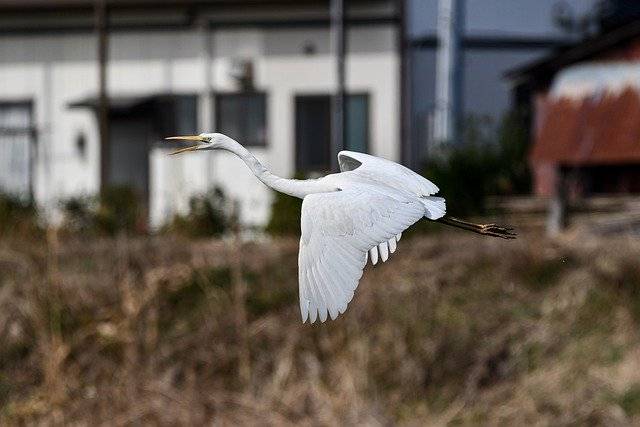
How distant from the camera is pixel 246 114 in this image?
64.7ft

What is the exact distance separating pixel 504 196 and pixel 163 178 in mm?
4400

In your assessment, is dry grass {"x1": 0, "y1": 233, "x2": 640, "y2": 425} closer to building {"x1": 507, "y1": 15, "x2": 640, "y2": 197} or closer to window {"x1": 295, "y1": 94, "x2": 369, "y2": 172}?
building {"x1": 507, "y1": 15, "x2": 640, "y2": 197}

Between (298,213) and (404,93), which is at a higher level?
(404,93)

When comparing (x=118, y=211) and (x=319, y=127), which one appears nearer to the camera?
(x=118, y=211)

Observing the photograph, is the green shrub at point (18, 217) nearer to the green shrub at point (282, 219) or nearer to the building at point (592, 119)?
the green shrub at point (282, 219)

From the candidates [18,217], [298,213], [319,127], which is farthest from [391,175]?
[319,127]

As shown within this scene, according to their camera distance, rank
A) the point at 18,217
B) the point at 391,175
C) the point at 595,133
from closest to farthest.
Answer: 1. the point at 391,175
2. the point at 18,217
3. the point at 595,133

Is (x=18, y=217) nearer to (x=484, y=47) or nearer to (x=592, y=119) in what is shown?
(x=592, y=119)

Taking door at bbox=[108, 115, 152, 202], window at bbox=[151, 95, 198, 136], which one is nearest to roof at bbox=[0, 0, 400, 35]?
window at bbox=[151, 95, 198, 136]

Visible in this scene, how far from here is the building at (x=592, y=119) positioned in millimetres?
17344

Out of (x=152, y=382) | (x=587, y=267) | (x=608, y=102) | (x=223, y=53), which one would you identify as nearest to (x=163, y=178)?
(x=223, y=53)

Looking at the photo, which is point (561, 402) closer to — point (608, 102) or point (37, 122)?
point (608, 102)

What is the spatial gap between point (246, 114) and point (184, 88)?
88 cm

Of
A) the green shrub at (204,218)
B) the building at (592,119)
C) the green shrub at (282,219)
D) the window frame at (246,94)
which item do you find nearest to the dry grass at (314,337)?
the green shrub at (282,219)
